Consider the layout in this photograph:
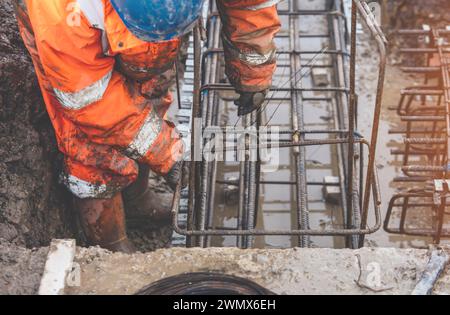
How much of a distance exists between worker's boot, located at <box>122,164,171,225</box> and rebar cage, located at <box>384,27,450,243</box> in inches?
62.6

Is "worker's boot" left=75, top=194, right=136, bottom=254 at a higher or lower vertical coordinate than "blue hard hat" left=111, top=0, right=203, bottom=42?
lower

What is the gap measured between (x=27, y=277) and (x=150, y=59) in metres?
1.26

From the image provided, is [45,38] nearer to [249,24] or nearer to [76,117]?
[76,117]

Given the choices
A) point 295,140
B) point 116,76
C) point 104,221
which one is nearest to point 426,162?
point 295,140

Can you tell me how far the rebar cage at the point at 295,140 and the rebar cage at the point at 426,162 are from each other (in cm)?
29

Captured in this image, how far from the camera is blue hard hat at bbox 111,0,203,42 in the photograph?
3.04m

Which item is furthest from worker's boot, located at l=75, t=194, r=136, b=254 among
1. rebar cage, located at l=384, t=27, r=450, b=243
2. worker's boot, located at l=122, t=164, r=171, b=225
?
rebar cage, located at l=384, t=27, r=450, b=243

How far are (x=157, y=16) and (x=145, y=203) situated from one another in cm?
192

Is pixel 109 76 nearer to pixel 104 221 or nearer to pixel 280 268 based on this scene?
pixel 104 221

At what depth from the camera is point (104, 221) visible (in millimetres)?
4086

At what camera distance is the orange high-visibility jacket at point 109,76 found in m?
3.25

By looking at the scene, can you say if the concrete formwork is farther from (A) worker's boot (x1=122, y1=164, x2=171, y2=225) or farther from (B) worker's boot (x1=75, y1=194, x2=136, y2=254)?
(A) worker's boot (x1=122, y1=164, x2=171, y2=225)

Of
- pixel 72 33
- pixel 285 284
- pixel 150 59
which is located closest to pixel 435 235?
pixel 285 284

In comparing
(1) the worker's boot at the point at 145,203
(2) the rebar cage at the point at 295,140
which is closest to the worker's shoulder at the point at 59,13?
(2) the rebar cage at the point at 295,140
